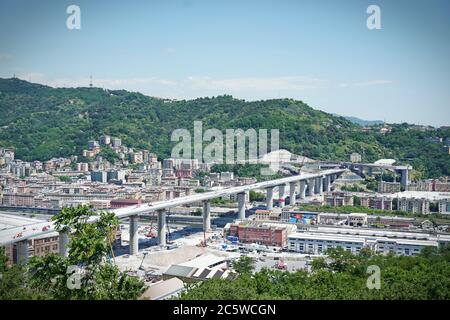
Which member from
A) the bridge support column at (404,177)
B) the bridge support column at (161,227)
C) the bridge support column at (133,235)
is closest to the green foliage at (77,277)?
the bridge support column at (133,235)

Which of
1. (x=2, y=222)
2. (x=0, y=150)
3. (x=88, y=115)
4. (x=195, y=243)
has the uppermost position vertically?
(x=88, y=115)

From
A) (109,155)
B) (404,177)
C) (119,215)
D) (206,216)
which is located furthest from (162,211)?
(109,155)

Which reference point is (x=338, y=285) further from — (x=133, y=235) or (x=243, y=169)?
(x=243, y=169)

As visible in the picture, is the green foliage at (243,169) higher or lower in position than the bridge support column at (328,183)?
higher

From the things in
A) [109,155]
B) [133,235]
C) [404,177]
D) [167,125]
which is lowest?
[133,235]

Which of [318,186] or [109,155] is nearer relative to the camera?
[318,186]

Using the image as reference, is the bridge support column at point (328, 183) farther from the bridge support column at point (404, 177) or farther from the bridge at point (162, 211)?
the bridge support column at point (404, 177)
